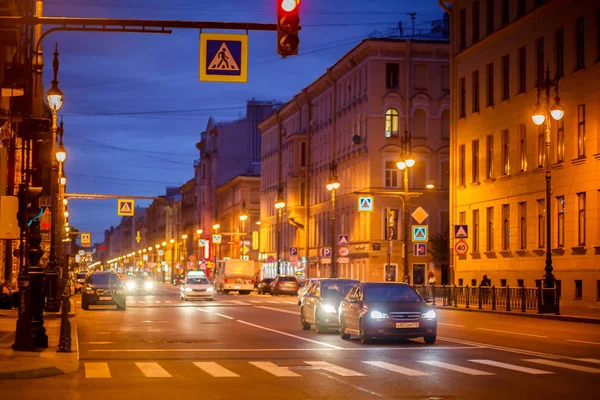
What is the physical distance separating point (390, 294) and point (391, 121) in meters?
59.4

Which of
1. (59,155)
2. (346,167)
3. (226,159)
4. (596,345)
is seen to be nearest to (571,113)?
(59,155)

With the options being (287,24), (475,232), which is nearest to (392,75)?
(475,232)

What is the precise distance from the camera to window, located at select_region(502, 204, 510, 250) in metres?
58.7

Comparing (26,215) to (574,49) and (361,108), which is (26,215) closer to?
(574,49)

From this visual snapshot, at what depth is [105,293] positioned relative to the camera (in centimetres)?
4897

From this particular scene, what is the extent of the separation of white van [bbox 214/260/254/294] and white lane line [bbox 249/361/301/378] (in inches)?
2570

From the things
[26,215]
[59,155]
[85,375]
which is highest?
[59,155]

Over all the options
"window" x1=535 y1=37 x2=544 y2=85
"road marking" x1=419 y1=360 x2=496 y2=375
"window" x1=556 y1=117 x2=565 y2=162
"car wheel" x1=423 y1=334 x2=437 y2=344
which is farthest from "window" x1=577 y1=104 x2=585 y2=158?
"road marking" x1=419 y1=360 x2=496 y2=375

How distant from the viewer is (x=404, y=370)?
730 inches

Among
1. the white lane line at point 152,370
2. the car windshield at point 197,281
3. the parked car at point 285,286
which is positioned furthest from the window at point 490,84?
the white lane line at point 152,370

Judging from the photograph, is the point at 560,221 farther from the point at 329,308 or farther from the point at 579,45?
the point at 329,308

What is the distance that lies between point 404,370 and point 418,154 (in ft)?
224

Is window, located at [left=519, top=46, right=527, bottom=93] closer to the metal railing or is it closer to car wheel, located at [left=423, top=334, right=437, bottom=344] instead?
the metal railing

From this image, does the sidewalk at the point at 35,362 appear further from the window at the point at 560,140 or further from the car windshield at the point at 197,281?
the car windshield at the point at 197,281
